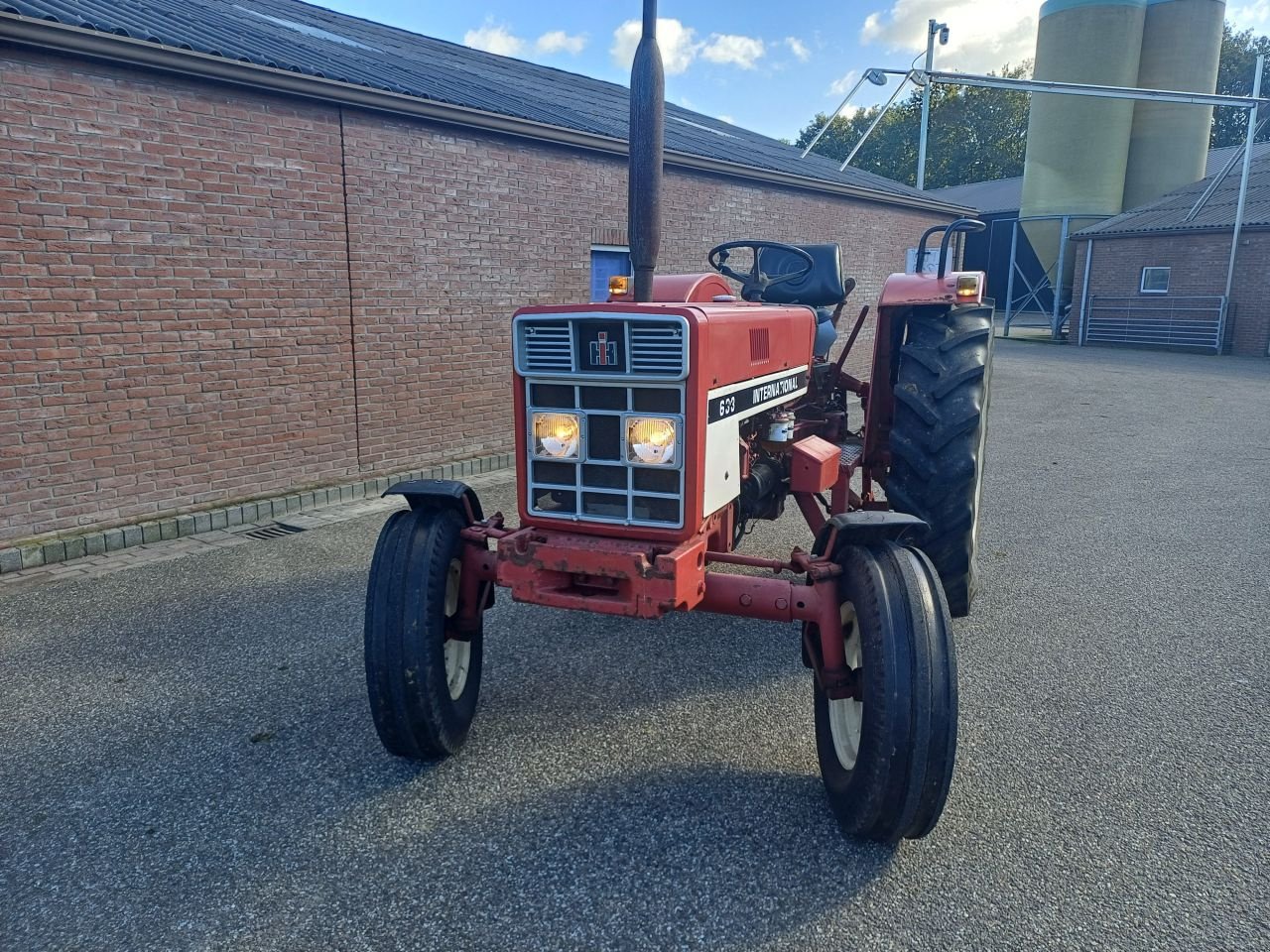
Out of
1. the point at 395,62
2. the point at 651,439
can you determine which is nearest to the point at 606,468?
the point at 651,439

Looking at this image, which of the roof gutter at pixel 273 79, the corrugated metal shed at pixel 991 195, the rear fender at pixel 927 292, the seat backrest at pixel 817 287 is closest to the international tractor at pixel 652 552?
the seat backrest at pixel 817 287

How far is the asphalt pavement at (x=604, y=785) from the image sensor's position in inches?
87.4

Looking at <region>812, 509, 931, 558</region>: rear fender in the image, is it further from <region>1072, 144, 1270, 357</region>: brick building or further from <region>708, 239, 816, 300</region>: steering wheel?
<region>1072, 144, 1270, 357</region>: brick building

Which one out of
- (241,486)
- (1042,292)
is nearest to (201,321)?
(241,486)

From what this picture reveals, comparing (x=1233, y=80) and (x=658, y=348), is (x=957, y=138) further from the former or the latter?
(x=658, y=348)

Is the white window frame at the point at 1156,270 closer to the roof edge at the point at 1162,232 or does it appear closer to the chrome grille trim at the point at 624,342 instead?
the roof edge at the point at 1162,232

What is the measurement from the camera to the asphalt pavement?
2.22 meters

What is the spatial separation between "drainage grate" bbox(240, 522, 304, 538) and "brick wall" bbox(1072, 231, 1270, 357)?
19.9m

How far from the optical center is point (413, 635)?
8.94ft

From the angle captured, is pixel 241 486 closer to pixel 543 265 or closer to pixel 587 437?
pixel 543 265

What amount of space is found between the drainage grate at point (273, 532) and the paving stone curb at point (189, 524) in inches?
8.3

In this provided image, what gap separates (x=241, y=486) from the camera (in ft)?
19.9

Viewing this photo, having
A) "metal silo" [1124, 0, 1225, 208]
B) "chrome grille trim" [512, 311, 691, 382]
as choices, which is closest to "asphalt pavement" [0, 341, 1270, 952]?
"chrome grille trim" [512, 311, 691, 382]

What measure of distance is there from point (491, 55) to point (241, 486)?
9.41m
